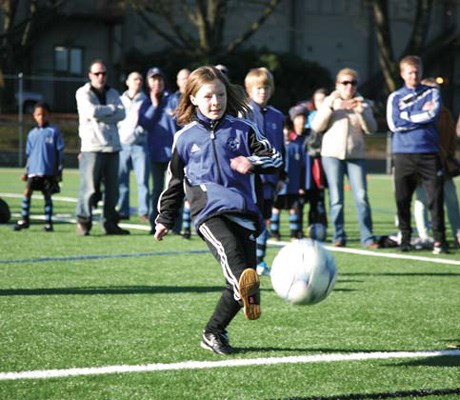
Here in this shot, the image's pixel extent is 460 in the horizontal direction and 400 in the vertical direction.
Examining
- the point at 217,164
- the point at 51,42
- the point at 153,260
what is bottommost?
the point at 153,260

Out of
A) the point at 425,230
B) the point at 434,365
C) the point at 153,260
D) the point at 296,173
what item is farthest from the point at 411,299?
the point at 296,173

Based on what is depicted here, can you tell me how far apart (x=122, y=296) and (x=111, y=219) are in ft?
17.1

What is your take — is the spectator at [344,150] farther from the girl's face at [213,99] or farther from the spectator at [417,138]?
the girl's face at [213,99]

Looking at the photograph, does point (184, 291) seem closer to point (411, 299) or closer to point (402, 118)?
point (411, 299)

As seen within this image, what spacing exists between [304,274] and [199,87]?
1362 millimetres

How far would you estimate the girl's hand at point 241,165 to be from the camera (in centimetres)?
622

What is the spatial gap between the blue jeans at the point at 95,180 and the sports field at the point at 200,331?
1657 mm

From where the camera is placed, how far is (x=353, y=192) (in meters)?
12.9

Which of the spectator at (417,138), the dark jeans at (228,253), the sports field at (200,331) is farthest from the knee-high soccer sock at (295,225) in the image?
the dark jeans at (228,253)

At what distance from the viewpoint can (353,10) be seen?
160ft

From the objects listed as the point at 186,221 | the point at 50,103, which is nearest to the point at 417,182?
the point at 186,221

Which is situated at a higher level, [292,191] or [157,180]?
[157,180]

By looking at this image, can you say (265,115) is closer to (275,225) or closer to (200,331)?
(200,331)

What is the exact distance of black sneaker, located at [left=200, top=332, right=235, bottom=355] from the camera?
21.1 ft
